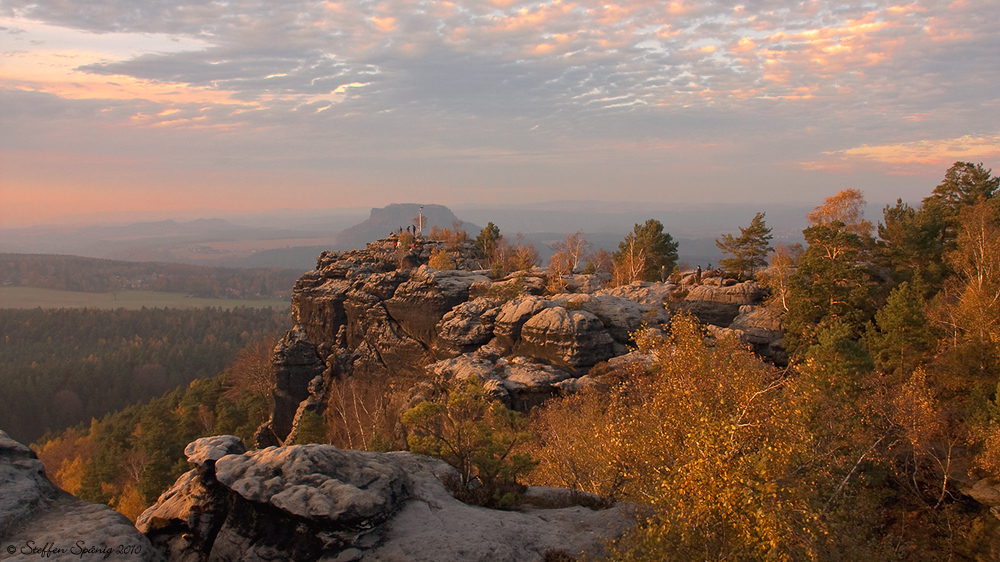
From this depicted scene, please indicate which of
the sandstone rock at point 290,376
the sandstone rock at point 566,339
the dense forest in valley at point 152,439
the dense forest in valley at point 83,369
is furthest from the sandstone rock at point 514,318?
the dense forest in valley at point 83,369

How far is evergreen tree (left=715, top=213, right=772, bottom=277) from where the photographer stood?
203ft

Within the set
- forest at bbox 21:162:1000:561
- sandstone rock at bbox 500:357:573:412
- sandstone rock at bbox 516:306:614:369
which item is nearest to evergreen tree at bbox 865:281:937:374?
forest at bbox 21:162:1000:561

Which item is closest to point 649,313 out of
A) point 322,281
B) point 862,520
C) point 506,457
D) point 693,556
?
point 862,520

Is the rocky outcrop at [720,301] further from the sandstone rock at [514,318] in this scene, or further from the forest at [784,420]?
the sandstone rock at [514,318]

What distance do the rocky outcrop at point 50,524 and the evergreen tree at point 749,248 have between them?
205ft

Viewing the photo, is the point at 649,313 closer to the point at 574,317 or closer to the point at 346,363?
the point at 574,317

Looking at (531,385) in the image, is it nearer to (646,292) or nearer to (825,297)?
(646,292)

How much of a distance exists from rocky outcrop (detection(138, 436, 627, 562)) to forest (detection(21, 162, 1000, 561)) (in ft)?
8.54

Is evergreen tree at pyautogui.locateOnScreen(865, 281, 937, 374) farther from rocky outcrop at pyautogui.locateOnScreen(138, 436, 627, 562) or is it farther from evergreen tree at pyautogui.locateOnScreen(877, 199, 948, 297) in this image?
rocky outcrop at pyautogui.locateOnScreen(138, 436, 627, 562)

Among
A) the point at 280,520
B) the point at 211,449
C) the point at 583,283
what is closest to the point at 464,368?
the point at 583,283

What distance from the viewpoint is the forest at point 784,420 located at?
12.4 m

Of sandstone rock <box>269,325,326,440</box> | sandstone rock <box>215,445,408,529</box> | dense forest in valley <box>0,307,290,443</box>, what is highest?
sandstone rock <box>215,445,408,529</box>

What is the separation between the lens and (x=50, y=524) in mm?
12758

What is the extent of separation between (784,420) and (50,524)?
62.9ft
